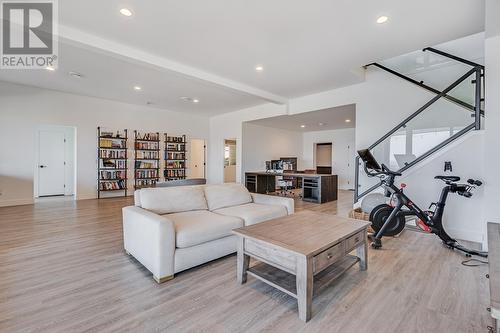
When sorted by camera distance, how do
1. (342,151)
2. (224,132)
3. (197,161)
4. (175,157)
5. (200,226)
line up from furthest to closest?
1. (197,161)
2. (342,151)
3. (224,132)
4. (175,157)
5. (200,226)

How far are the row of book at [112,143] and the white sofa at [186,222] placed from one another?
4991 mm

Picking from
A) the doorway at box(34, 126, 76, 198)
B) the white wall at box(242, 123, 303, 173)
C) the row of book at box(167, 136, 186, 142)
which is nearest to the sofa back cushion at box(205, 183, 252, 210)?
the white wall at box(242, 123, 303, 173)

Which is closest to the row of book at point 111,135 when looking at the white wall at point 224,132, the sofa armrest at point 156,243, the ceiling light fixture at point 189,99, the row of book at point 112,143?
the row of book at point 112,143

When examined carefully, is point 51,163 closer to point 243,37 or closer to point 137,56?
point 137,56

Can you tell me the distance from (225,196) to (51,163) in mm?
6544

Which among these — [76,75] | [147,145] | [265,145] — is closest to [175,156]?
A: [147,145]

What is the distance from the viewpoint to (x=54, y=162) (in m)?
6.94

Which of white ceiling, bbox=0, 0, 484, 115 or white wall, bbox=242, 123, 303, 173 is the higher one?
white ceiling, bbox=0, 0, 484, 115

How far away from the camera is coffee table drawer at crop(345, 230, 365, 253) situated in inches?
82.8

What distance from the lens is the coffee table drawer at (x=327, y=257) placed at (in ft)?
5.66

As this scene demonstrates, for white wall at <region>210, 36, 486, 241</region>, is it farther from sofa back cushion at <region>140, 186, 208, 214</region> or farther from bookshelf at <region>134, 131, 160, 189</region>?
bookshelf at <region>134, 131, 160, 189</region>

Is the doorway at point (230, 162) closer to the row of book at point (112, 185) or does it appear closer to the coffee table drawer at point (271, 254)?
the row of book at point (112, 185)

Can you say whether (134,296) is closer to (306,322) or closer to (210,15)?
(306,322)

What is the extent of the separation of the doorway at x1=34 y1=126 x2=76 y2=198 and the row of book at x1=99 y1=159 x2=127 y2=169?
32.1 inches
